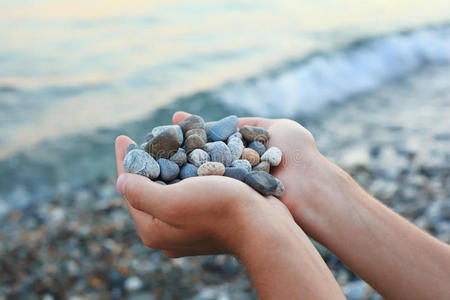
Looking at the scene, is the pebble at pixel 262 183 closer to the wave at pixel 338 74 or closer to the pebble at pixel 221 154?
the pebble at pixel 221 154

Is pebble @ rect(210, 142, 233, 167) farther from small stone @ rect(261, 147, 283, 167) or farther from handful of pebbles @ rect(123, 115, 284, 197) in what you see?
small stone @ rect(261, 147, 283, 167)

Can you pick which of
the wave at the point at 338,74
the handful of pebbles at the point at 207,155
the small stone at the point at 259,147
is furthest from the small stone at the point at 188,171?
the wave at the point at 338,74

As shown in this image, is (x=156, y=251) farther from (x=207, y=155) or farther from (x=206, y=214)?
(x=206, y=214)

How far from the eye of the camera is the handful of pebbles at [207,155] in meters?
1.53

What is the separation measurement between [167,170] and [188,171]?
9 cm

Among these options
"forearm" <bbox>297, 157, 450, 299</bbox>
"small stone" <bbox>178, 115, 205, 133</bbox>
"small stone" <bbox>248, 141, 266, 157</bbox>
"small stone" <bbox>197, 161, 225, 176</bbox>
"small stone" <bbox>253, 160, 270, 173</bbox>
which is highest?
"small stone" <bbox>178, 115, 205, 133</bbox>

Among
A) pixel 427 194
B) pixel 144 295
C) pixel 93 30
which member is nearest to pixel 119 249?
pixel 144 295

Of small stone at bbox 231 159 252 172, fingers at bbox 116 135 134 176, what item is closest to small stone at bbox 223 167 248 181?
small stone at bbox 231 159 252 172

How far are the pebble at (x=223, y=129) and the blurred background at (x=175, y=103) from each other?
916 mm

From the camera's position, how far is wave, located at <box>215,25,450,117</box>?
524cm

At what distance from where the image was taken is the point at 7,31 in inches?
237

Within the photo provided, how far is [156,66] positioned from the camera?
220 inches

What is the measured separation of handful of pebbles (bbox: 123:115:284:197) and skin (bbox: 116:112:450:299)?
82 mm

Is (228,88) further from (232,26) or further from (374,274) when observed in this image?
(374,274)
